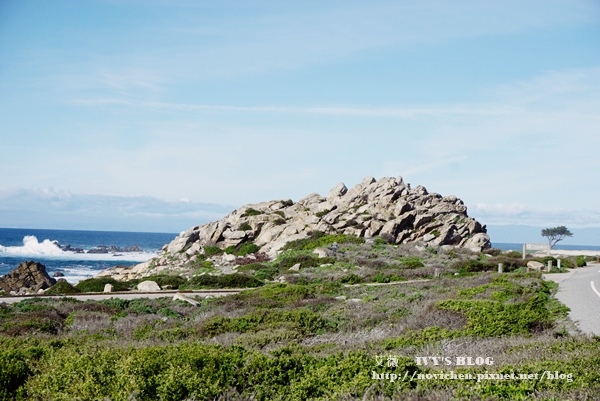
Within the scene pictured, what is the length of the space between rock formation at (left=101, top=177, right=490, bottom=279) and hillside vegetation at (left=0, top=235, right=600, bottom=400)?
2508cm

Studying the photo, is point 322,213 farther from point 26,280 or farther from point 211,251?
point 26,280

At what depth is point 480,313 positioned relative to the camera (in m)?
13.1

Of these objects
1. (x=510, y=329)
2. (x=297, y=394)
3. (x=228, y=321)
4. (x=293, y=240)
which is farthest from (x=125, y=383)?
(x=293, y=240)

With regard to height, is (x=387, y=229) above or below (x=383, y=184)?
below

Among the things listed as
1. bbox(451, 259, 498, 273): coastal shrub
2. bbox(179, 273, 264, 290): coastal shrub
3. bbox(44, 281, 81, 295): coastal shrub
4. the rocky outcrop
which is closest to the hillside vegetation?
bbox(44, 281, 81, 295): coastal shrub

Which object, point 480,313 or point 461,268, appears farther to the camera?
point 461,268

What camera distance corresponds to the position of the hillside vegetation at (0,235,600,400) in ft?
22.0

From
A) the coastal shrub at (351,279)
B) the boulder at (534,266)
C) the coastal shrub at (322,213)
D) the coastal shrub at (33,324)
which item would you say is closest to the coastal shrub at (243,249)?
the coastal shrub at (322,213)

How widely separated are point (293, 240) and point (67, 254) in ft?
220

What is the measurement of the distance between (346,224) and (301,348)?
4179 centimetres

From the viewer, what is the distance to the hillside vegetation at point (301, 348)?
22.0 ft

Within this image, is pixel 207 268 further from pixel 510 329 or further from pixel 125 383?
pixel 125 383

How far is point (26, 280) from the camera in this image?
40.1 metres

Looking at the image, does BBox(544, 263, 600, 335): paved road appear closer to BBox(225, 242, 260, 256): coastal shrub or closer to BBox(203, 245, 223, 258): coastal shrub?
BBox(225, 242, 260, 256): coastal shrub
